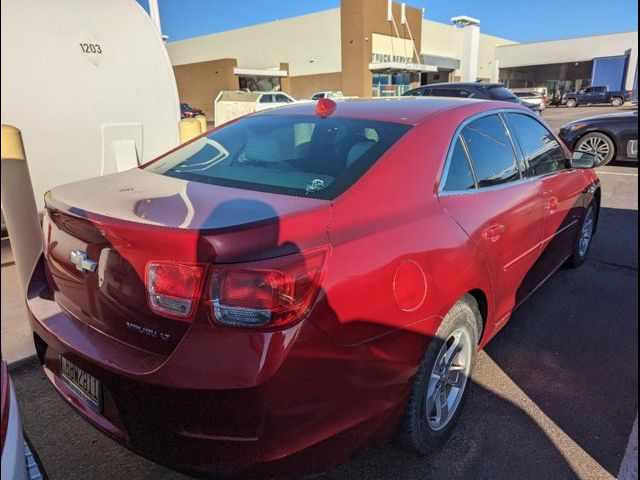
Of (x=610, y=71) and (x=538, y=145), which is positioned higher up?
(x=610, y=71)

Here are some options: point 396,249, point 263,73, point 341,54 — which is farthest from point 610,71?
point 396,249

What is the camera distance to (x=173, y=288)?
158 cm

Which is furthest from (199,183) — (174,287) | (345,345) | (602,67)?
(602,67)

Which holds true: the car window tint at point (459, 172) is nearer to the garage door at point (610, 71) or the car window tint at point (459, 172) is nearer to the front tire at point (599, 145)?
the front tire at point (599, 145)

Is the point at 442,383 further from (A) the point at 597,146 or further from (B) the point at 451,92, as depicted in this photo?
(B) the point at 451,92

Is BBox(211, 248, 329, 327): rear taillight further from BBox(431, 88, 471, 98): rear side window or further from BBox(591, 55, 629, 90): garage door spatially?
BBox(591, 55, 629, 90): garage door

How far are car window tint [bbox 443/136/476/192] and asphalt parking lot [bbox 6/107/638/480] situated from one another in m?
1.24

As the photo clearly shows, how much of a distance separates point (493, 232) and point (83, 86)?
12.4ft

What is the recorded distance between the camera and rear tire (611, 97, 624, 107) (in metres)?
40.4

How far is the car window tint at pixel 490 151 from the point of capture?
8.57 feet

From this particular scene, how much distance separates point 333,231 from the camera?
1.71 m

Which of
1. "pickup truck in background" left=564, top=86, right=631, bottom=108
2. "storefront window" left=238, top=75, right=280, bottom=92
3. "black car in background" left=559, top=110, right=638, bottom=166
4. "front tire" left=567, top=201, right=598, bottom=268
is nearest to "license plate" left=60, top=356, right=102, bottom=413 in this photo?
"front tire" left=567, top=201, right=598, bottom=268

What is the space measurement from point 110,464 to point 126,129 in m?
3.50

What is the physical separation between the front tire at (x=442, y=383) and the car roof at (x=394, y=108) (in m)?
1.00
